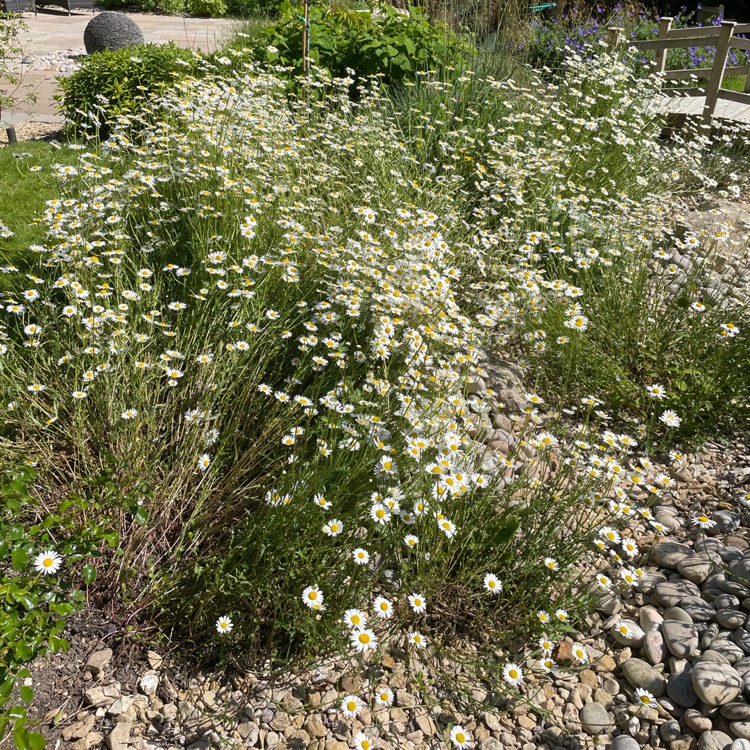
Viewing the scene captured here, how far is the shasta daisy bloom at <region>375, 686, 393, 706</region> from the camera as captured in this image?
2.17m

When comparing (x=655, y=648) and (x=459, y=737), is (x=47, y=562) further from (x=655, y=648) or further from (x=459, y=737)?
(x=655, y=648)

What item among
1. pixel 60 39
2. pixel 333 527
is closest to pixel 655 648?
pixel 333 527

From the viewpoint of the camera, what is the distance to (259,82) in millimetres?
5211

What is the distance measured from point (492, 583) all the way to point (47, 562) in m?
1.41

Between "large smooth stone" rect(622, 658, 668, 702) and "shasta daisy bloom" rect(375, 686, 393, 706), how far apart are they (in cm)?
84

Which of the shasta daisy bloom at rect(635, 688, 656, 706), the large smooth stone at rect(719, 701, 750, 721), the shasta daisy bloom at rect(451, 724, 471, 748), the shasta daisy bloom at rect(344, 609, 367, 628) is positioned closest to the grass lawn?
the shasta daisy bloom at rect(344, 609, 367, 628)

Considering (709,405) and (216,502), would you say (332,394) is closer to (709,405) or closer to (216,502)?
(216,502)

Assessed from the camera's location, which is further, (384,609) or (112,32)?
(112,32)

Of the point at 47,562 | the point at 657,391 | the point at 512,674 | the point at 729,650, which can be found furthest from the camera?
the point at 657,391

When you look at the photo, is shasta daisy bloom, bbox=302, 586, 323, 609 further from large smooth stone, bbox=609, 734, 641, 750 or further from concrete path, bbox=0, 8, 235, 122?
concrete path, bbox=0, 8, 235, 122

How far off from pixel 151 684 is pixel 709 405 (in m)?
2.78

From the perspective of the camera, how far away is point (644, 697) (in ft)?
7.32

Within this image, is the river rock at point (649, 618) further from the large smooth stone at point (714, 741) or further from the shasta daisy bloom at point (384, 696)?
the shasta daisy bloom at point (384, 696)

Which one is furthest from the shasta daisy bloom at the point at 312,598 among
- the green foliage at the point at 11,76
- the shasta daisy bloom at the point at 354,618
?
the green foliage at the point at 11,76
